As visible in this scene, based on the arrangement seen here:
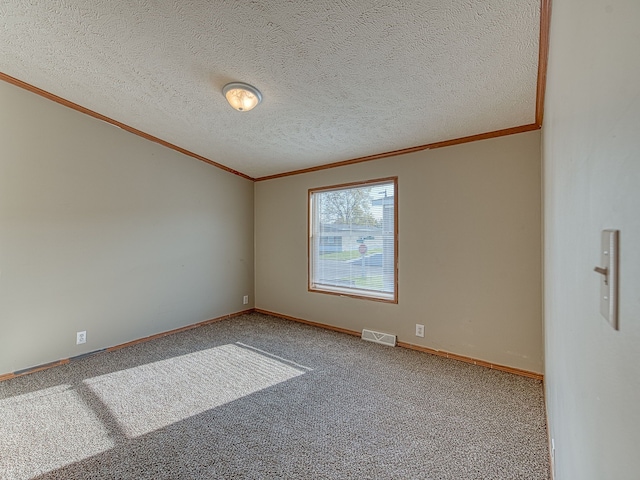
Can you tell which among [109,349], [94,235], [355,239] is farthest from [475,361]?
[94,235]

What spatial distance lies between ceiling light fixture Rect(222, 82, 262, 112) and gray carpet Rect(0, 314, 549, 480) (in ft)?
7.55

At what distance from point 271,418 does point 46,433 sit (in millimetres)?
1390

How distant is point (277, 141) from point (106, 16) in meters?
1.70

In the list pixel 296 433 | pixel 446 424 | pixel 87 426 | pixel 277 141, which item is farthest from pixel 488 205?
pixel 87 426

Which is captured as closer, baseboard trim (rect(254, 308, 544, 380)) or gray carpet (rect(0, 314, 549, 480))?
gray carpet (rect(0, 314, 549, 480))

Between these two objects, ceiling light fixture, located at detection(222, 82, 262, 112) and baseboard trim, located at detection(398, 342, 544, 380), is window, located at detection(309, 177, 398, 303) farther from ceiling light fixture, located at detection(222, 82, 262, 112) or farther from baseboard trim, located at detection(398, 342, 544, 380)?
ceiling light fixture, located at detection(222, 82, 262, 112)

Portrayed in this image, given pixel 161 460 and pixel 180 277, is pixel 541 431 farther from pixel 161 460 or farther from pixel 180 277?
pixel 180 277

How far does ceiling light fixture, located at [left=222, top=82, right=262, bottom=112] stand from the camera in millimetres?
2311

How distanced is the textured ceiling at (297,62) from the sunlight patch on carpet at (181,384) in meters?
2.33

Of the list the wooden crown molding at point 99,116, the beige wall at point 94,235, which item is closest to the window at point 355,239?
the beige wall at point 94,235

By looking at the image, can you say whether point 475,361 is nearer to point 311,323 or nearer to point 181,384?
point 311,323

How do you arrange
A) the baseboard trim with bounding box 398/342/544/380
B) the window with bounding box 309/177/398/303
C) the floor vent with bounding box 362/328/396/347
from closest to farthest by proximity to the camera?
the baseboard trim with bounding box 398/342/544/380 < the floor vent with bounding box 362/328/396/347 < the window with bounding box 309/177/398/303

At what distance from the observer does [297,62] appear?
2.00 meters

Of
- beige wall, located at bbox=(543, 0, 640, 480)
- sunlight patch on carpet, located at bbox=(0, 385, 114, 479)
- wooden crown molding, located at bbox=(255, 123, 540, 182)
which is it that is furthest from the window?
sunlight patch on carpet, located at bbox=(0, 385, 114, 479)
